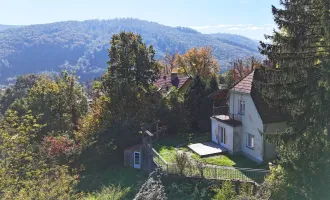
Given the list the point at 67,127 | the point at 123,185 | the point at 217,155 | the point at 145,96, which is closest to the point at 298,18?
the point at 217,155

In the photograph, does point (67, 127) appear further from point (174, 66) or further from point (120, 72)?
point (174, 66)

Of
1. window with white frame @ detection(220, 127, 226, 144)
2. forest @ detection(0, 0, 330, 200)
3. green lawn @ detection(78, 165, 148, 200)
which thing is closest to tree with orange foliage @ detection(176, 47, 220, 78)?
forest @ detection(0, 0, 330, 200)

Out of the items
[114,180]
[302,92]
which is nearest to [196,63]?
[114,180]

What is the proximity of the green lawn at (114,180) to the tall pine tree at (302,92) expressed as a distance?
11731mm

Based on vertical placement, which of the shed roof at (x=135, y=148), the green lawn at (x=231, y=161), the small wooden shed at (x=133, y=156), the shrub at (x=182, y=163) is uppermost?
the shrub at (x=182, y=163)

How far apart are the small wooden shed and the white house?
704 centimetres

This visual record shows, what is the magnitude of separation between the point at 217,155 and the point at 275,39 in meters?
12.1

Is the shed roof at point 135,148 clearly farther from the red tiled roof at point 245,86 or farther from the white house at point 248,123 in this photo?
the red tiled roof at point 245,86

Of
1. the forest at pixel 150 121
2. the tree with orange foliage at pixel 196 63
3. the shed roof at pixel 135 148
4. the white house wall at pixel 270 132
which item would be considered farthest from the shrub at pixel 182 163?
the tree with orange foliage at pixel 196 63

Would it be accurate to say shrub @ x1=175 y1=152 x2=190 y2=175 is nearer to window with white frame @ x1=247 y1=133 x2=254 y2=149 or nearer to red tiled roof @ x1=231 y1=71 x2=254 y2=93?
window with white frame @ x1=247 y1=133 x2=254 y2=149

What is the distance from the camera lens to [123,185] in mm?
24391

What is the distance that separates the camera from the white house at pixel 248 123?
22953mm

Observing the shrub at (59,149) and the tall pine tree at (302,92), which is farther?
the shrub at (59,149)

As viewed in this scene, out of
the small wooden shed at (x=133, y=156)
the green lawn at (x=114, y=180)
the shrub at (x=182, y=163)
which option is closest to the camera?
the shrub at (x=182, y=163)
